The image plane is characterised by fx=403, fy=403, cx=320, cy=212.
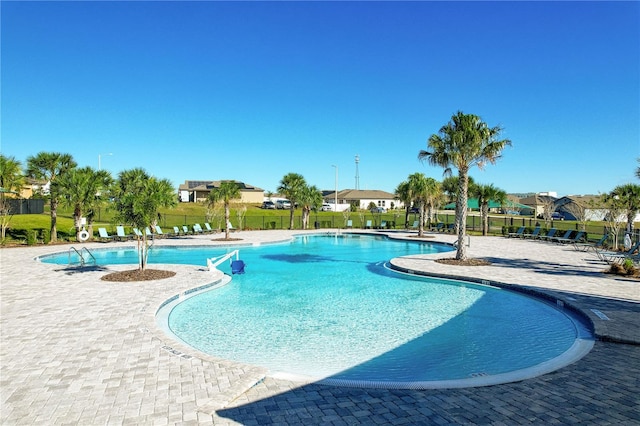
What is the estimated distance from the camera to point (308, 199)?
36719 millimetres

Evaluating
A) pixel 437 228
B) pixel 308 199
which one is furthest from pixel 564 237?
pixel 308 199

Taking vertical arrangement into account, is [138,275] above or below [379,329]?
above

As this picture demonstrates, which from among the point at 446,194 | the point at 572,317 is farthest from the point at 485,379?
the point at 446,194

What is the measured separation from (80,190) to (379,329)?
20.9m

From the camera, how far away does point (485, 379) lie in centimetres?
576

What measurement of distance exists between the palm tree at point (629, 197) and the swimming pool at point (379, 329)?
648 inches

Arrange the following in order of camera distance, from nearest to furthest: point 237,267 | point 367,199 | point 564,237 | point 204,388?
point 204,388, point 237,267, point 564,237, point 367,199

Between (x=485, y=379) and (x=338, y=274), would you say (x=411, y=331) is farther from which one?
(x=338, y=274)

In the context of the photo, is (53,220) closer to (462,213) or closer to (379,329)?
(379,329)

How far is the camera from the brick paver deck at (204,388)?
4.64m

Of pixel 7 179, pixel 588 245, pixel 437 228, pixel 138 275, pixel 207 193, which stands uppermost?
pixel 207 193

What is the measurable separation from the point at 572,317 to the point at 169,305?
9943mm

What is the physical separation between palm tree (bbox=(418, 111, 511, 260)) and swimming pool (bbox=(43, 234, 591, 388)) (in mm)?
5415

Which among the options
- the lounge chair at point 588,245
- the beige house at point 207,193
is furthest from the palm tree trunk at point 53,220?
the beige house at point 207,193
